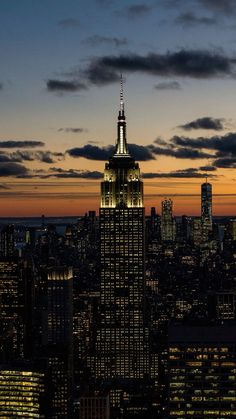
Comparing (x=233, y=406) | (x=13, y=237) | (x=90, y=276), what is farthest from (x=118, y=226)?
(x=233, y=406)

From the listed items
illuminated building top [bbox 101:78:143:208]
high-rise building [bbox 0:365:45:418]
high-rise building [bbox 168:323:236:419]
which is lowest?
high-rise building [bbox 0:365:45:418]

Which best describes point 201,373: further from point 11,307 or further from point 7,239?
point 7,239

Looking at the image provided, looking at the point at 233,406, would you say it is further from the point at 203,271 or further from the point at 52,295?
the point at 203,271

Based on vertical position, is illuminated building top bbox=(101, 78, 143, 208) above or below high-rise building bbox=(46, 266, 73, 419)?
above

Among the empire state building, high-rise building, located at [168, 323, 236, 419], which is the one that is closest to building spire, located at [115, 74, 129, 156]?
the empire state building

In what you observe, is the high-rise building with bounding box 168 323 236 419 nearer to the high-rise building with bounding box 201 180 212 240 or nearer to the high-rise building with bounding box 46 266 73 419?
the high-rise building with bounding box 46 266 73 419

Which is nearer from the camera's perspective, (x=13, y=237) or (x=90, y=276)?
(x=90, y=276)

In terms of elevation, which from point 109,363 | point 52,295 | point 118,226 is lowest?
point 109,363
